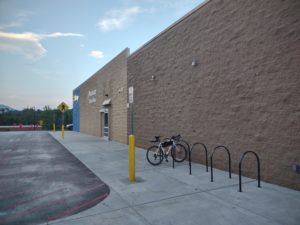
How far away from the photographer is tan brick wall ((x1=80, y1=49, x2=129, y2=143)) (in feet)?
51.1

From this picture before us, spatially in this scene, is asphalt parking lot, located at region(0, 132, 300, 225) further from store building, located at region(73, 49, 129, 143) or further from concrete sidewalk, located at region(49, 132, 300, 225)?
store building, located at region(73, 49, 129, 143)

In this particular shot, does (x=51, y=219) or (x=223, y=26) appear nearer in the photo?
(x=51, y=219)

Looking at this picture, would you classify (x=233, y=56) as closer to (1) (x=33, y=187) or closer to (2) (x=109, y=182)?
(2) (x=109, y=182)

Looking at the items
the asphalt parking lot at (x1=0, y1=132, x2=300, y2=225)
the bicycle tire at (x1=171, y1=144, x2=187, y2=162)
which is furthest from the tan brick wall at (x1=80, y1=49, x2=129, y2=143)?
the asphalt parking lot at (x1=0, y1=132, x2=300, y2=225)

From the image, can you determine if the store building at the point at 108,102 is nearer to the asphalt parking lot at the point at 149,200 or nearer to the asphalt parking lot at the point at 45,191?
the asphalt parking lot at the point at 45,191

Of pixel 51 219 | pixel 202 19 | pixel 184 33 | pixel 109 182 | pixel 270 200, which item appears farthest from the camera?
pixel 184 33

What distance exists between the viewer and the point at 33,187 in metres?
5.95

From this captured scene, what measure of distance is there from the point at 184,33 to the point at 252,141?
5.04 meters

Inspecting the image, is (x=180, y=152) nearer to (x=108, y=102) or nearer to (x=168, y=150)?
(x=168, y=150)

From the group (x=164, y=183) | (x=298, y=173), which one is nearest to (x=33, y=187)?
(x=164, y=183)

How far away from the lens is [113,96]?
1766 cm

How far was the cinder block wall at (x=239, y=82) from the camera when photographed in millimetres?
5426

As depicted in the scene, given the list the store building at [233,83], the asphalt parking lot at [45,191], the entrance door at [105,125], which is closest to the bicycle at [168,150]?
the store building at [233,83]

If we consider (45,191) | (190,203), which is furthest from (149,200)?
(45,191)
